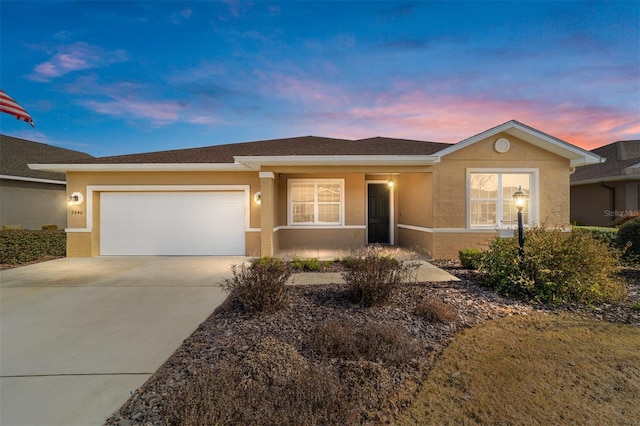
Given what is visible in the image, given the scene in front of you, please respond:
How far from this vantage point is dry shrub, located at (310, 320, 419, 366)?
3.16m

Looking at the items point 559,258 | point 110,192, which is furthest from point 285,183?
point 559,258

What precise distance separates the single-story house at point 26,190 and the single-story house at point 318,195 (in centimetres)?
436

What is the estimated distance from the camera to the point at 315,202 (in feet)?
35.8

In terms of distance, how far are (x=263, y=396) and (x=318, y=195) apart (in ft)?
28.8

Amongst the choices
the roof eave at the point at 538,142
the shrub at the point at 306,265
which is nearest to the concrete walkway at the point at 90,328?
the shrub at the point at 306,265

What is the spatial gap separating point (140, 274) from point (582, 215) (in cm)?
2056

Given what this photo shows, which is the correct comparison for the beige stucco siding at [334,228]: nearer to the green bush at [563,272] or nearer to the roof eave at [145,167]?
the roof eave at [145,167]

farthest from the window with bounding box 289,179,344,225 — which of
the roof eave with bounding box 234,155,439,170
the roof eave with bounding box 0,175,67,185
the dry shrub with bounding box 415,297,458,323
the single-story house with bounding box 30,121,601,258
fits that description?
the roof eave with bounding box 0,175,67,185

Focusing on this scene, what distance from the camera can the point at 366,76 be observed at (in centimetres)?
1107

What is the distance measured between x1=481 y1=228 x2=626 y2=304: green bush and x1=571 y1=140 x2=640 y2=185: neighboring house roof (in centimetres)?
1114

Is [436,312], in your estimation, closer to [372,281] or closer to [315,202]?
[372,281]

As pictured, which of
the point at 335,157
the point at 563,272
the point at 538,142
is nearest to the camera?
the point at 563,272

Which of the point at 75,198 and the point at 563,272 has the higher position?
the point at 75,198

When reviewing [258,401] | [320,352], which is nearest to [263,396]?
[258,401]
